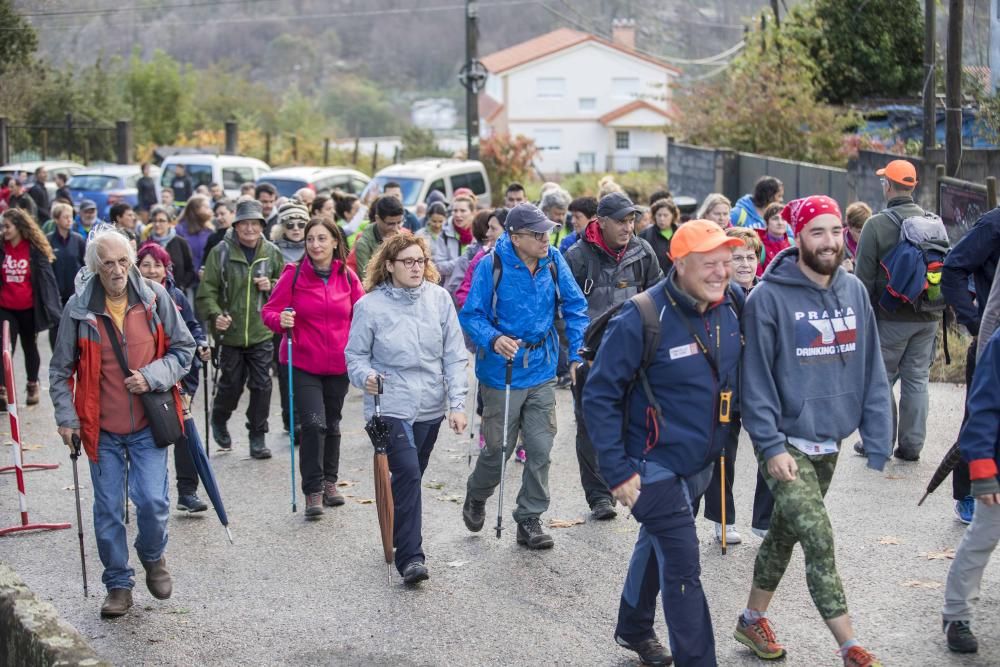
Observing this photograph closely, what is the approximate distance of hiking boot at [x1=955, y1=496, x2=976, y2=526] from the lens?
7.96m

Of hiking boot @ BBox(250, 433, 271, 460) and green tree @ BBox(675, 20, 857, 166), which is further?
green tree @ BBox(675, 20, 857, 166)

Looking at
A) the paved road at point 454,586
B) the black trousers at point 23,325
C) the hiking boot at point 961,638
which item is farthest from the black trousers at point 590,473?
the black trousers at point 23,325

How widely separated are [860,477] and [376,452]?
148 inches

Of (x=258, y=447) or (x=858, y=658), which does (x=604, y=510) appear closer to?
(x=858, y=658)

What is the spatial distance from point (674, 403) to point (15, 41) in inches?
1217

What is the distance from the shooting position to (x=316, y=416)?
891 cm

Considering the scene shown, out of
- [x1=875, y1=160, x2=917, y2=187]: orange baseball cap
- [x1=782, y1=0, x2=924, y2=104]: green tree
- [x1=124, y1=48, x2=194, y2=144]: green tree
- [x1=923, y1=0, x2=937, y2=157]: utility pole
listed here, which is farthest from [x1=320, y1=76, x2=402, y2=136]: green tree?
[x1=875, y1=160, x2=917, y2=187]: orange baseball cap

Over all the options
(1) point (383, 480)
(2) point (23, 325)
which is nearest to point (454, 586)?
(1) point (383, 480)

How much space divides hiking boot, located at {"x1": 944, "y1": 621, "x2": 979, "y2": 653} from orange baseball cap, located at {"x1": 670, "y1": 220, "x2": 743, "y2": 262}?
6.71 feet

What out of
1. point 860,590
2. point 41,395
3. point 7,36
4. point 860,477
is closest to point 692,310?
point 860,590

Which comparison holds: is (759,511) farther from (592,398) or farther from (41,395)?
(41,395)

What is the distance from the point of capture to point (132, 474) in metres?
7.12

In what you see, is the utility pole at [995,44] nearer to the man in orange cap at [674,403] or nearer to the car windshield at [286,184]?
the car windshield at [286,184]

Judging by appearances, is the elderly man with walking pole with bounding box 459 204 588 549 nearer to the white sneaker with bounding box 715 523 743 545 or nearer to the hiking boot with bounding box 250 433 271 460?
the white sneaker with bounding box 715 523 743 545
